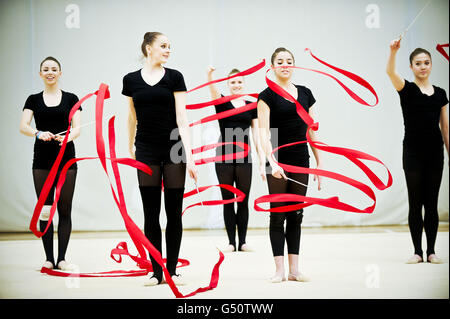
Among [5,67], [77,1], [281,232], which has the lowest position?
[281,232]

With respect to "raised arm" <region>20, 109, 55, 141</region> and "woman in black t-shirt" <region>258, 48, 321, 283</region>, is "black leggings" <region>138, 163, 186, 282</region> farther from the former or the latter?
"raised arm" <region>20, 109, 55, 141</region>

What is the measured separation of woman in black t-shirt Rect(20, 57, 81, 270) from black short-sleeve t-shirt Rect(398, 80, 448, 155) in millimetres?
2348

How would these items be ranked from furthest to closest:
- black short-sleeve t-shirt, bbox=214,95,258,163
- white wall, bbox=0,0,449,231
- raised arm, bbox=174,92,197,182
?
white wall, bbox=0,0,449,231 < black short-sleeve t-shirt, bbox=214,95,258,163 < raised arm, bbox=174,92,197,182

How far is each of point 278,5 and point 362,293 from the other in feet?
13.3

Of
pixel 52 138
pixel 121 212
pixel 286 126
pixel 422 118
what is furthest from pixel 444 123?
pixel 52 138

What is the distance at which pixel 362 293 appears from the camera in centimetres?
244

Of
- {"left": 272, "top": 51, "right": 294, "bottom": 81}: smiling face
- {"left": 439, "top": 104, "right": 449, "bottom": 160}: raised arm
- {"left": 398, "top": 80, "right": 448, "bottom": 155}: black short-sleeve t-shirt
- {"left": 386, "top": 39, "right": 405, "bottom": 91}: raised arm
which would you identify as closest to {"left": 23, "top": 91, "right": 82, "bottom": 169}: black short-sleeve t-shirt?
{"left": 272, "top": 51, "right": 294, "bottom": 81}: smiling face

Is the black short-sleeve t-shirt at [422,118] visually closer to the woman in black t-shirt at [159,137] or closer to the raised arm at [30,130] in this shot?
the woman in black t-shirt at [159,137]

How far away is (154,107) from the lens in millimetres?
2527

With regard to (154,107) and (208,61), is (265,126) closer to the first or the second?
(154,107)

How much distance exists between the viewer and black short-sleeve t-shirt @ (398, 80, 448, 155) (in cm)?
320
